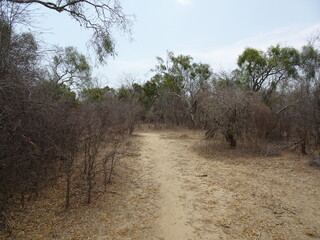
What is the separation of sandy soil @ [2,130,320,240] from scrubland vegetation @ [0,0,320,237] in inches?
24.1

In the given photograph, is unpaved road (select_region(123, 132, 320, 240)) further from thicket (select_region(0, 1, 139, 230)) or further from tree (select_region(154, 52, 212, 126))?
tree (select_region(154, 52, 212, 126))

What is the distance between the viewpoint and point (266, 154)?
9547 millimetres

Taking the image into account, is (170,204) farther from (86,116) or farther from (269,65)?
(269,65)

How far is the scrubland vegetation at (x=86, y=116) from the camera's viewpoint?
3965 millimetres

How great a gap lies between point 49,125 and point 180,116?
22406 millimetres

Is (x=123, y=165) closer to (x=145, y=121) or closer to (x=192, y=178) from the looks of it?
(x=192, y=178)

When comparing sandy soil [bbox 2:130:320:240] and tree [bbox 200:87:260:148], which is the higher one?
tree [bbox 200:87:260:148]

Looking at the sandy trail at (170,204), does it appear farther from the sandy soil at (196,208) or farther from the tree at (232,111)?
the tree at (232,111)

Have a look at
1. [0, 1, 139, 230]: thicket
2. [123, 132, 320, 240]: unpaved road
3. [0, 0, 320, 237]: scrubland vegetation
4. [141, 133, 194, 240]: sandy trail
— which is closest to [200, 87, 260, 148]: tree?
[0, 0, 320, 237]: scrubland vegetation

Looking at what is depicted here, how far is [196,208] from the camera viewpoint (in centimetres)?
453

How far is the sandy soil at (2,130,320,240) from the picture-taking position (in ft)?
12.3

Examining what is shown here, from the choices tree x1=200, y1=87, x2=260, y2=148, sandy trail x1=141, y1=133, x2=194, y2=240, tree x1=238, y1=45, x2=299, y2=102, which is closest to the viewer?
sandy trail x1=141, y1=133, x2=194, y2=240

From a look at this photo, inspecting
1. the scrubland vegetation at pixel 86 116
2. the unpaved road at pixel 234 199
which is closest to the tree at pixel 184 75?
the scrubland vegetation at pixel 86 116

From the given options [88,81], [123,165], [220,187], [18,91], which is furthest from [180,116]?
[18,91]
